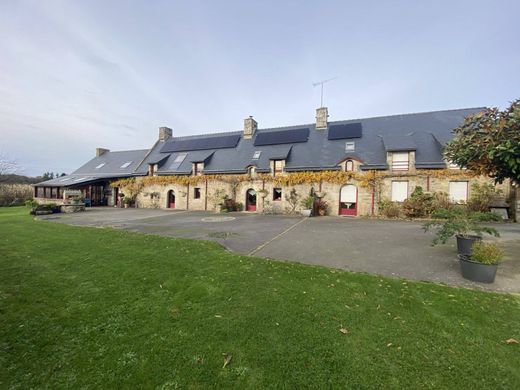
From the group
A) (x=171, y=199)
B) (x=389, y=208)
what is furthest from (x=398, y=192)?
(x=171, y=199)

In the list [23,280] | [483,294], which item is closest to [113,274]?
[23,280]

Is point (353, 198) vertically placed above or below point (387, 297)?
above

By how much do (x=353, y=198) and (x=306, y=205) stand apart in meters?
3.67

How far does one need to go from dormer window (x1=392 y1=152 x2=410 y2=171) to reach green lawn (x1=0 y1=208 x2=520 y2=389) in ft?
45.1

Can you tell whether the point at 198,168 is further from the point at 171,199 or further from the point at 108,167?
the point at 108,167

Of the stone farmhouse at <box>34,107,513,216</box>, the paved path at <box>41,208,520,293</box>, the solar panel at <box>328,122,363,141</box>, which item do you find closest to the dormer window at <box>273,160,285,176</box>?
the stone farmhouse at <box>34,107,513,216</box>

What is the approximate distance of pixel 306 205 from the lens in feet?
55.4

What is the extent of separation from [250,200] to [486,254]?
53.9 feet

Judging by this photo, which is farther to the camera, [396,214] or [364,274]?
[396,214]

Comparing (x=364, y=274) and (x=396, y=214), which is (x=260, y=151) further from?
(x=364, y=274)

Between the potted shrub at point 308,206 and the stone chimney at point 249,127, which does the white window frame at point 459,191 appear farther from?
the stone chimney at point 249,127

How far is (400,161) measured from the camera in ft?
52.9

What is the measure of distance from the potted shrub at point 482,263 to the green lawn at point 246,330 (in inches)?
26.5

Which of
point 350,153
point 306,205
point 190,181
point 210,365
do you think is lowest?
point 210,365
